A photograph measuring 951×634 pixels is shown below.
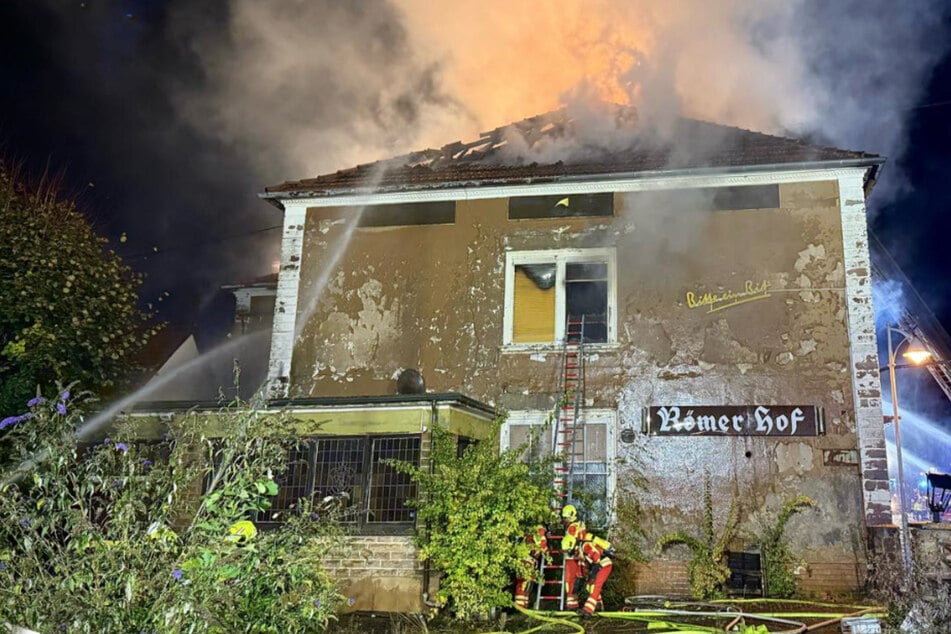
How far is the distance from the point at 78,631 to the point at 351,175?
12.2 meters

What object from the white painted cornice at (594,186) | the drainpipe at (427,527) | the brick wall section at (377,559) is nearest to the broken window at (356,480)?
the brick wall section at (377,559)

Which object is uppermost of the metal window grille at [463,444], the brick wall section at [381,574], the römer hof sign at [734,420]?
the römer hof sign at [734,420]

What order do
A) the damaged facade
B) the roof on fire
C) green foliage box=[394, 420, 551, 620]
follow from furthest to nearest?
the roof on fire → the damaged facade → green foliage box=[394, 420, 551, 620]

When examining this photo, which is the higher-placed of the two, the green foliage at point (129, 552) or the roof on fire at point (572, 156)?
the roof on fire at point (572, 156)

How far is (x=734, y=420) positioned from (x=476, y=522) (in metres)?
5.16

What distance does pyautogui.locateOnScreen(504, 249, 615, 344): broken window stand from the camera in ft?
47.9

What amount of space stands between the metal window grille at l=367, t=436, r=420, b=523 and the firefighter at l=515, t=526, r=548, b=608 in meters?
1.74

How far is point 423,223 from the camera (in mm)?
15664

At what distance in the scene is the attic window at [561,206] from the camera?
1489cm

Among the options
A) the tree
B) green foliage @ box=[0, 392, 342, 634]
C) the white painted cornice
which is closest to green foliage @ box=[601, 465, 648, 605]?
the white painted cornice

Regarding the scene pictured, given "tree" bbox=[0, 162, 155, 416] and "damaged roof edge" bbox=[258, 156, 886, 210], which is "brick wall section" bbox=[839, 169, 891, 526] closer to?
"damaged roof edge" bbox=[258, 156, 886, 210]

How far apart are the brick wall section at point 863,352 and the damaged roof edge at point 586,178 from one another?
309mm

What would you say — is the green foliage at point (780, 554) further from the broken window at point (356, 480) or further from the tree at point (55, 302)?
the tree at point (55, 302)

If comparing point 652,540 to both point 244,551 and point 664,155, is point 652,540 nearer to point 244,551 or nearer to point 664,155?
point 664,155
